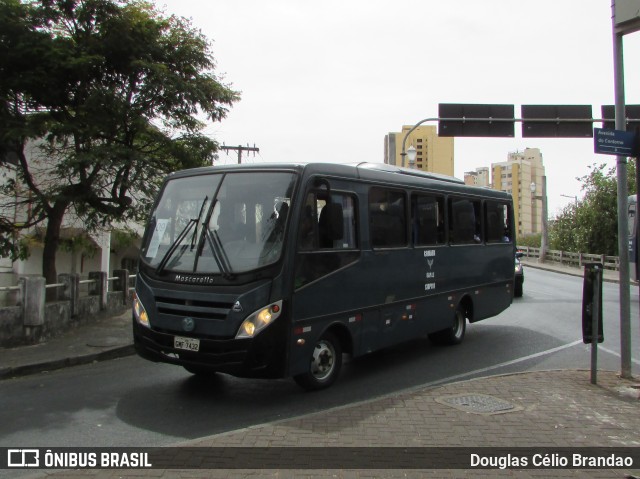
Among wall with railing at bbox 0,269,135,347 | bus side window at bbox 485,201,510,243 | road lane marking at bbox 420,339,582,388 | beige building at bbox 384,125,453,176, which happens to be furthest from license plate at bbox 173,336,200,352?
beige building at bbox 384,125,453,176

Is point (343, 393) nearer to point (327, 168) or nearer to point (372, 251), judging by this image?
point (372, 251)

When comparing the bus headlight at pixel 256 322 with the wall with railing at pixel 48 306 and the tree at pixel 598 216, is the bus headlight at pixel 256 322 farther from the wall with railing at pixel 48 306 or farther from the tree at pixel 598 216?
the tree at pixel 598 216

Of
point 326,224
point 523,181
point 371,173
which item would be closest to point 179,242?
point 326,224

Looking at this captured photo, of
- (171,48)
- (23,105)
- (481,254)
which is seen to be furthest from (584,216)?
(23,105)

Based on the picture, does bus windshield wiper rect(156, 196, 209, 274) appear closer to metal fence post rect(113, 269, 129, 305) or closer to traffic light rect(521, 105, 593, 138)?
metal fence post rect(113, 269, 129, 305)

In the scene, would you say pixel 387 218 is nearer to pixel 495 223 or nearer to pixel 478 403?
pixel 478 403

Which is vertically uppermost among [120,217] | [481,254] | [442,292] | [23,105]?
[23,105]

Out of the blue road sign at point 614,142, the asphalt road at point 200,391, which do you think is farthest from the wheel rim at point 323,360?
the blue road sign at point 614,142

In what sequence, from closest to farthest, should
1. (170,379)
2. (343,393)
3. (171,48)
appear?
(343,393)
(170,379)
(171,48)

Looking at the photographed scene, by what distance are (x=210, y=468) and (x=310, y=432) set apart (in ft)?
3.54

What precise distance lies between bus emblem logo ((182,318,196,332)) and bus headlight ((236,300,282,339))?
0.56 meters

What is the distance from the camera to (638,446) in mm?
4789

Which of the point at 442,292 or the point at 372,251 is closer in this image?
the point at 372,251
